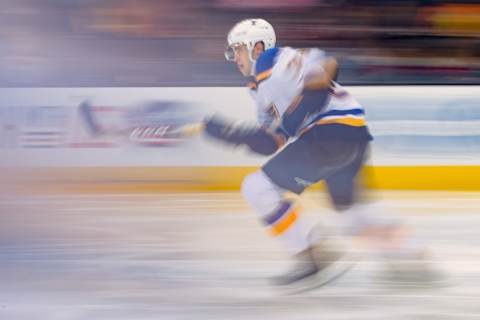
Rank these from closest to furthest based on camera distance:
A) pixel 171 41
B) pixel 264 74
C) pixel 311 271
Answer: pixel 264 74, pixel 311 271, pixel 171 41

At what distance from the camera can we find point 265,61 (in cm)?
406

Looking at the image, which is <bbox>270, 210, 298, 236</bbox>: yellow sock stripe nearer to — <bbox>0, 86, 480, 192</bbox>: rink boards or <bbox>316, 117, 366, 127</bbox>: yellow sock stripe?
<bbox>316, 117, 366, 127</bbox>: yellow sock stripe

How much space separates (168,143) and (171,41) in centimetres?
75

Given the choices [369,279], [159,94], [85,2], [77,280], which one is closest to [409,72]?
[159,94]

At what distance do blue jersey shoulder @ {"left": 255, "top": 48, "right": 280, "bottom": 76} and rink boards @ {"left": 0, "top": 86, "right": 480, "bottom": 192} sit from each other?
10.3 ft

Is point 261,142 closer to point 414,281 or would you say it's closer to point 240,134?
point 240,134

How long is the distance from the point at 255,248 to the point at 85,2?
2.97 m

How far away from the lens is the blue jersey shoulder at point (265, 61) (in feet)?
13.3

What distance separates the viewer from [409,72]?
7461mm

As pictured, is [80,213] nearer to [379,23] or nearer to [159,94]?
[159,94]

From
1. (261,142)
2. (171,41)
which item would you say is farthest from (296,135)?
(171,41)

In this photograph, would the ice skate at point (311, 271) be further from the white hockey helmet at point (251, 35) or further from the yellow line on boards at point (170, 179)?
the yellow line on boards at point (170, 179)

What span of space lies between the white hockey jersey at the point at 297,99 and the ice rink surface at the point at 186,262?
27.2 inches

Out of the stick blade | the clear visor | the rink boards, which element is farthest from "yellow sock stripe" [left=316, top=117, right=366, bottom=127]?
the rink boards
